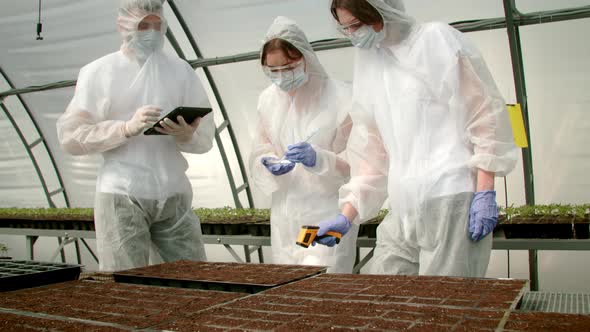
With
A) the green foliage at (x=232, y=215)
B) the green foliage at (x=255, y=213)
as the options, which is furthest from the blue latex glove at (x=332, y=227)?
the green foliage at (x=232, y=215)

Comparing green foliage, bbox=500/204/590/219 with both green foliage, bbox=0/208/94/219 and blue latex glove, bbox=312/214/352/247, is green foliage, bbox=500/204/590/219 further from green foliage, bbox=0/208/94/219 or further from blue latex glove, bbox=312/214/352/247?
green foliage, bbox=0/208/94/219

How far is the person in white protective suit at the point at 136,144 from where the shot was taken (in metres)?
2.60

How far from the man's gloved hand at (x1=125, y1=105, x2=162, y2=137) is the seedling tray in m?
0.77

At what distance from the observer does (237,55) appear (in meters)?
5.11

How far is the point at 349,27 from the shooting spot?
2.12 m

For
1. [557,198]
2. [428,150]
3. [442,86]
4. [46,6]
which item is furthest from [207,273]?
[46,6]

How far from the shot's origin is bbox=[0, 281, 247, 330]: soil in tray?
52.2 inches

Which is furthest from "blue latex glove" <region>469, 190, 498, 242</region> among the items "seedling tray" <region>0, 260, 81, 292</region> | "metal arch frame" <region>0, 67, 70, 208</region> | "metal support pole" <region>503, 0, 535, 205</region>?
"metal arch frame" <region>0, 67, 70, 208</region>

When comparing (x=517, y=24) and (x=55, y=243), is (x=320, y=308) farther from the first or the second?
(x=55, y=243)

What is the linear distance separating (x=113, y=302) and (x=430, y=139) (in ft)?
3.57

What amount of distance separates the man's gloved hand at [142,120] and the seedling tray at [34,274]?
2.53 feet

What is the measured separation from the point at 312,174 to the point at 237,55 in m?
2.71

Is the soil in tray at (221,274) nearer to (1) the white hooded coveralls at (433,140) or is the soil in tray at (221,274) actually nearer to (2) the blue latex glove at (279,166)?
(1) the white hooded coveralls at (433,140)

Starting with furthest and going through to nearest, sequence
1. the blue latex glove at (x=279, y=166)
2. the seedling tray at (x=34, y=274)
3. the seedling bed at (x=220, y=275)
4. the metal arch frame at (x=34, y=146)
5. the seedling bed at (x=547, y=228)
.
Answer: the metal arch frame at (x=34, y=146), the seedling bed at (x=547, y=228), the blue latex glove at (x=279, y=166), the seedling tray at (x=34, y=274), the seedling bed at (x=220, y=275)
